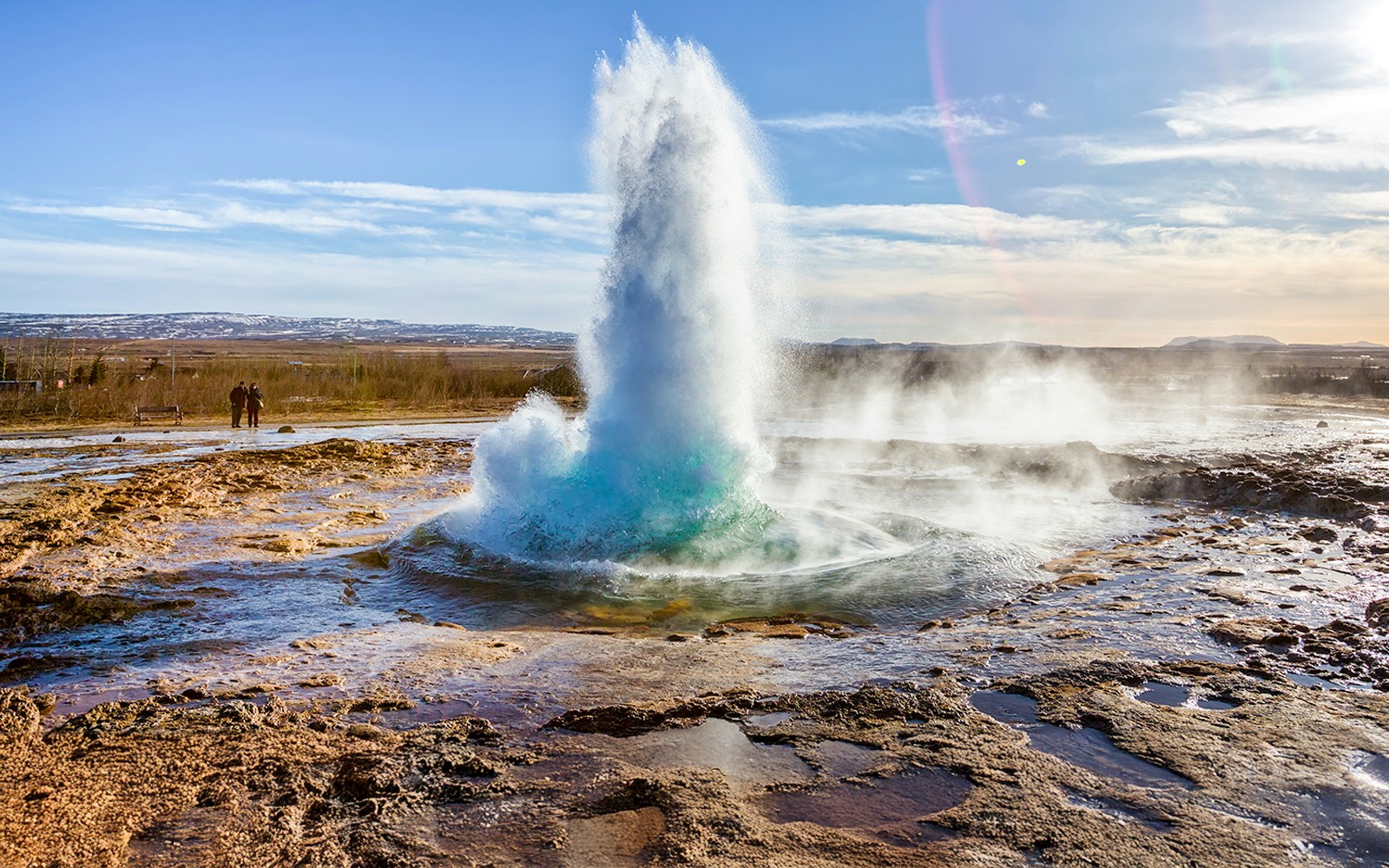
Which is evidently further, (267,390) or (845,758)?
(267,390)

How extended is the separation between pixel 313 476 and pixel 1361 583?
531 inches

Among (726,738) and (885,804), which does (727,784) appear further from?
(885,804)

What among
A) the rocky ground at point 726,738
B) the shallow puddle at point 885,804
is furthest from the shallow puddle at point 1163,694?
the shallow puddle at point 885,804

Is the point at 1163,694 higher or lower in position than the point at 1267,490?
lower

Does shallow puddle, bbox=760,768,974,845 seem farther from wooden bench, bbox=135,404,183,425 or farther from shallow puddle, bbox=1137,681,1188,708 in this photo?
wooden bench, bbox=135,404,183,425

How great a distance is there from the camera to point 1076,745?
4133 mm

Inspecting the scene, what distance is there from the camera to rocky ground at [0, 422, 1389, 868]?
3242 millimetres

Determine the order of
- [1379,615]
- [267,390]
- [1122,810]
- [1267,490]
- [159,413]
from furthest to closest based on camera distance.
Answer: [267,390], [159,413], [1267,490], [1379,615], [1122,810]

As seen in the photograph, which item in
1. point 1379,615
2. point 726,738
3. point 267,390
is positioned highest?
point 267,390

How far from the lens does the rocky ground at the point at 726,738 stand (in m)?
3.24

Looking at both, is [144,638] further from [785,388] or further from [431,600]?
[785,388]

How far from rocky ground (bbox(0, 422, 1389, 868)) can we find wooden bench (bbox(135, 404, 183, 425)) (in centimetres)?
1994

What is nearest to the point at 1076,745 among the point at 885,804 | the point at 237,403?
the point at 885,804

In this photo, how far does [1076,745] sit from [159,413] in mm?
28727
